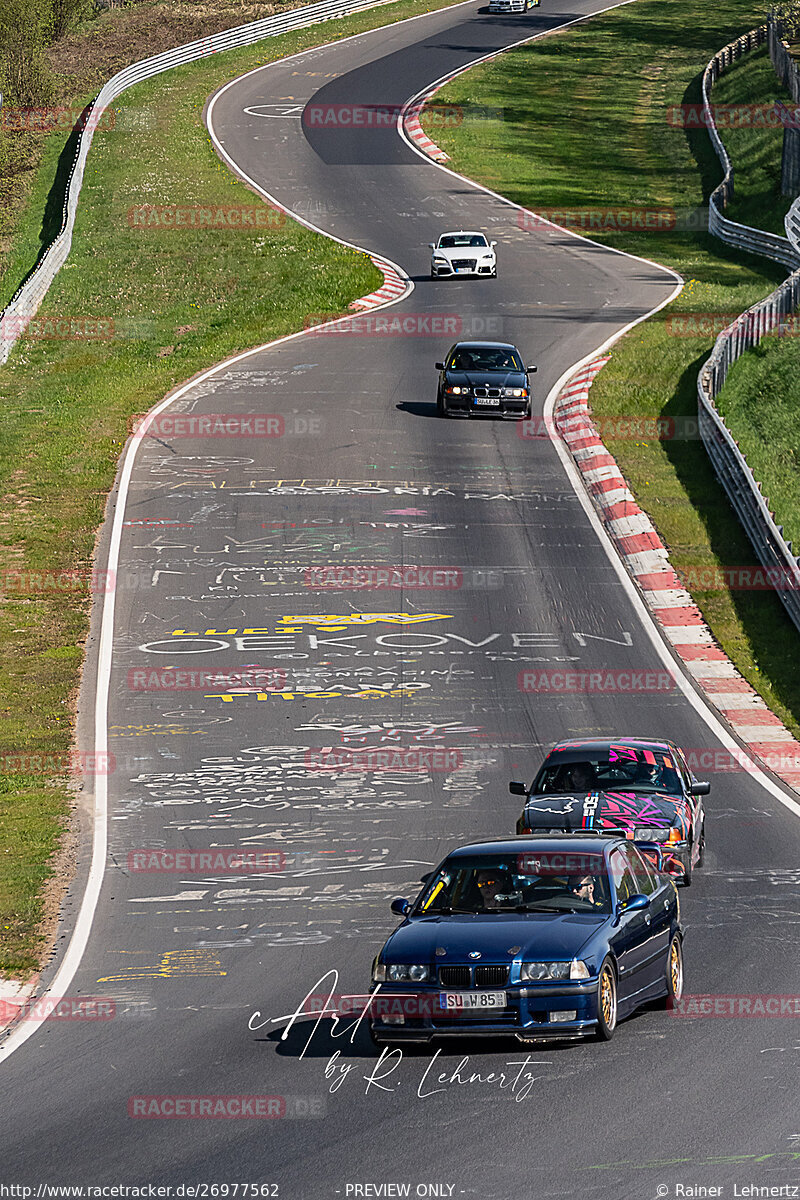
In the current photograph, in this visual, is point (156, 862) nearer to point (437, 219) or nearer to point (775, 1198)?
point (775, 1198)

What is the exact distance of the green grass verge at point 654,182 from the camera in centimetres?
2731

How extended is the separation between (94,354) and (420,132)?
33.4 m

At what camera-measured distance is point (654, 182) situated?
64062 mm

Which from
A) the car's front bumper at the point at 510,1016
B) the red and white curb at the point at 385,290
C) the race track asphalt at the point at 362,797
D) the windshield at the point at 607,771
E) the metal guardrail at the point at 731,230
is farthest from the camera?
the metal guardrail at the point at 731,230

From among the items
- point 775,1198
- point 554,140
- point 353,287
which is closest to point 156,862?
point 775,1198

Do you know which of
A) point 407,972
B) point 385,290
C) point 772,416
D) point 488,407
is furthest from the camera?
point 385,290

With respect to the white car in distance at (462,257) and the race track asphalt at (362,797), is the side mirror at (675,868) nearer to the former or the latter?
the race track asphalt at (362,797)

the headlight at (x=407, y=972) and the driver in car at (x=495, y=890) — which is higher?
the headlight at (x=407, y=972)

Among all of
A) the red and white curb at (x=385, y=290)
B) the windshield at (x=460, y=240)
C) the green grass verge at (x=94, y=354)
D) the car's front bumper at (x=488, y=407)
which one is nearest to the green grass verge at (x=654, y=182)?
the car's front bumper at (x=488, y=407)

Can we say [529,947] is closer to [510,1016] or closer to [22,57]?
Answer: [510,1016]

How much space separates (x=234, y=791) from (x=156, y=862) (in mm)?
2143

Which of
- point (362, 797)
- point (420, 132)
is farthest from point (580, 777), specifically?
point (420, 132)

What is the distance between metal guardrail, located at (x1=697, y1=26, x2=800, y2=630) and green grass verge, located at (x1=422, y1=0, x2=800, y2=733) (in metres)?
0.43

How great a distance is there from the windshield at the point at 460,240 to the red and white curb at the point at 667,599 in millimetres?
13149
